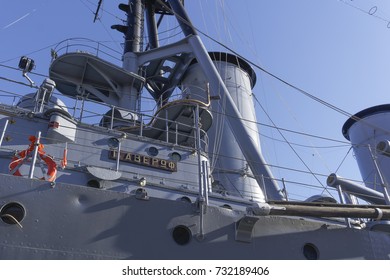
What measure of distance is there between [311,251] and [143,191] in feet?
8.63

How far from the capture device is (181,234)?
15.7 ft

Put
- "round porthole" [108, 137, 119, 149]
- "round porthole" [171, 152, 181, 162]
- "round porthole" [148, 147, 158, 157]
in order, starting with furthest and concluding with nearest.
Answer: "round porthole" [171, 152, 181, 162] → "round porthole" [148, 147, 158, 157] → "round porthole" [108, 137, 119, 149]

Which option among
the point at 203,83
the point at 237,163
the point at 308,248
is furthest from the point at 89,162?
the point at 203,83

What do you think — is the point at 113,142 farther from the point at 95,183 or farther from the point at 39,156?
the point at 39,156

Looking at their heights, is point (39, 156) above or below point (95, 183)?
below

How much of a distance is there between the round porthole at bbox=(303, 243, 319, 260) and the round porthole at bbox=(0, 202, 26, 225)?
3.76m

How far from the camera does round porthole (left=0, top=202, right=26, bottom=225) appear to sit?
400 centimetres

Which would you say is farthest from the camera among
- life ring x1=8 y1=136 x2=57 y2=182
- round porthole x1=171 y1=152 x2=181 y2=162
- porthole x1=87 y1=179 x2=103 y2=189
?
round porthole x1=171 y1=152 x2=181 y2=162

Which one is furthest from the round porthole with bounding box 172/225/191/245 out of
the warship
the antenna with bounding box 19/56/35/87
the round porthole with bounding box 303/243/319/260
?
the antenna with bounding box 19/56/35/87

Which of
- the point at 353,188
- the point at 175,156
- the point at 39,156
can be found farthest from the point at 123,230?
the point at 353,188

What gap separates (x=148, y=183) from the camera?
6852 mm

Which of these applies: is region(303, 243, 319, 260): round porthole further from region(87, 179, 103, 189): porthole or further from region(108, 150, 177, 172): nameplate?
region(87, 179, 103, 189): porthole
